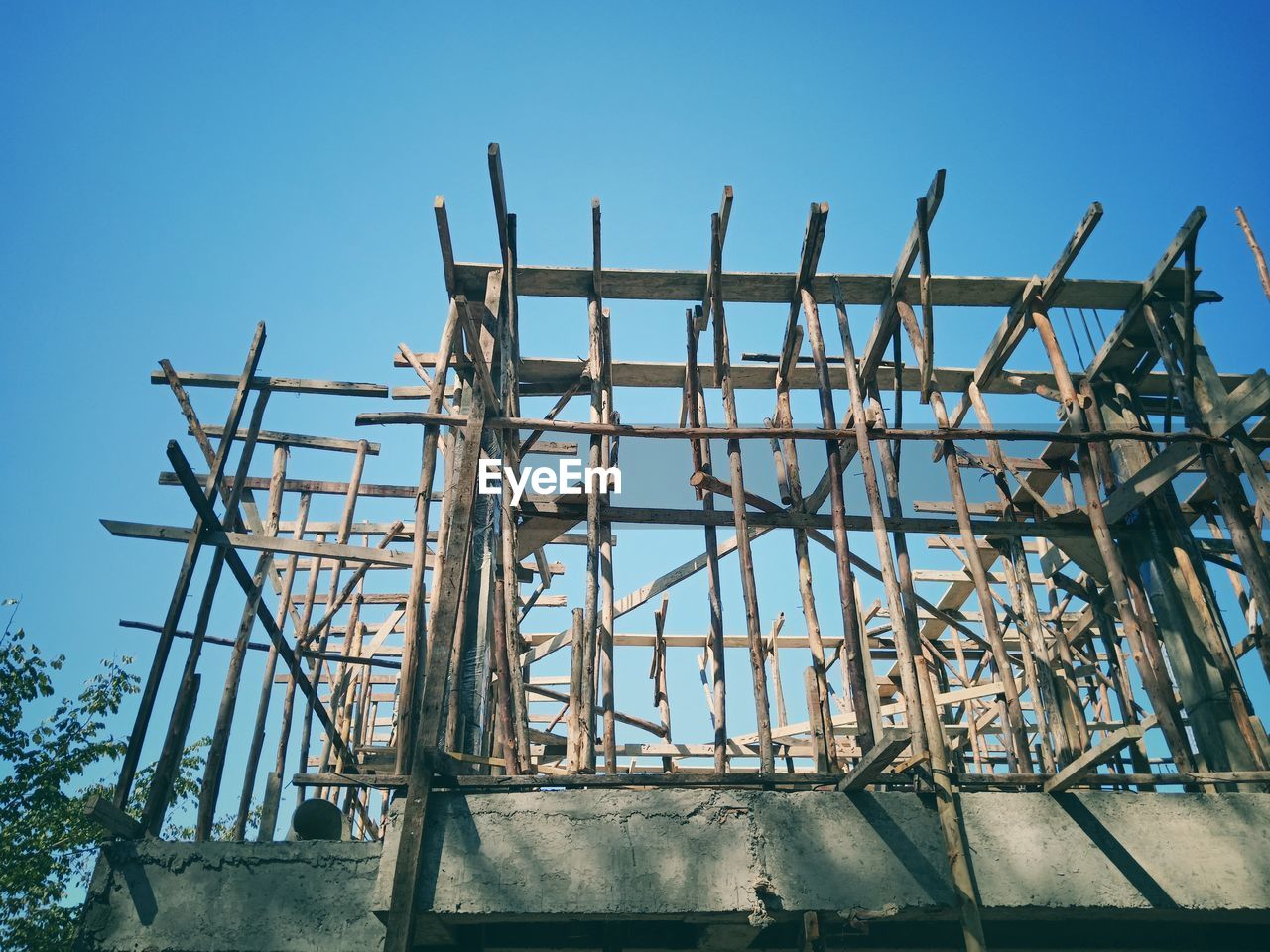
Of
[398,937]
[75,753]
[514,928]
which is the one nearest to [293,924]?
[398,937]

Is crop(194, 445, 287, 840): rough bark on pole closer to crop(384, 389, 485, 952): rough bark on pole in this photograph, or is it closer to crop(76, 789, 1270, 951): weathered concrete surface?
crop(76, 789, 1270, 951): weathered concrete surface

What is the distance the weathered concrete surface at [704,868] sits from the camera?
226 inches

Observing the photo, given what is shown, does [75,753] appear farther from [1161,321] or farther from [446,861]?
[1161,321]

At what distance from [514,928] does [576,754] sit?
52.2 inches

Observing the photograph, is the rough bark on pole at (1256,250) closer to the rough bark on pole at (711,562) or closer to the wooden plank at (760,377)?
the wooden plank at (760,377)

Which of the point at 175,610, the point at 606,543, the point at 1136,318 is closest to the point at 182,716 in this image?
the point at 175,610

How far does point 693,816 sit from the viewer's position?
5.98 meters

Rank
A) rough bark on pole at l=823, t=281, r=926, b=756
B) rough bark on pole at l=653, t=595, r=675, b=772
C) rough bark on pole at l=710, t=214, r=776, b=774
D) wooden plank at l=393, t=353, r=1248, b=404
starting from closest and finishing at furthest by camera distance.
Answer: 1. rough bark on pole at l=823, t=281, r=926, b=756
2. rough bark on pole at l=710, t=214, r=776, b=774
3. wooden plank at l=393, t=353, r=1248, b=404
4. rough bark on pole at l=653, t=595, r=675, b=772

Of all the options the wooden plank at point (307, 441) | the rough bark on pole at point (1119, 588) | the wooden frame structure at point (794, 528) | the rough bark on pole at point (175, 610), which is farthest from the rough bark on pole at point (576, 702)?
the wooden plank at point (307, 441)

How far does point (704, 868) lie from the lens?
5805 mm

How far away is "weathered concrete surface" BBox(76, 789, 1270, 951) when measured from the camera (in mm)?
5734

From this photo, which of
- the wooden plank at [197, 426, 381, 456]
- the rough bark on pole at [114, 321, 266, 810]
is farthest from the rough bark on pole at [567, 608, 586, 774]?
the wooden plank at [197, 426, 381, 456]

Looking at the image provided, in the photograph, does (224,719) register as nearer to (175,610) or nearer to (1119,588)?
(175,610)

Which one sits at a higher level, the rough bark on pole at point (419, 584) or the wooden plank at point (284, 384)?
the wooden plank at point (284, 384)
